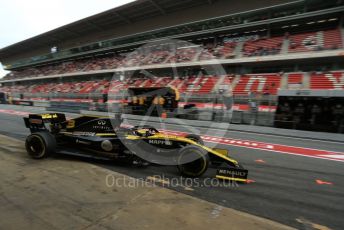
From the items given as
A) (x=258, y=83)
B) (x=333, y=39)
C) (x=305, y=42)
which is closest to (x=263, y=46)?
(x=305, y=42)

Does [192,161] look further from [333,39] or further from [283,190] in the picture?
[333,39]

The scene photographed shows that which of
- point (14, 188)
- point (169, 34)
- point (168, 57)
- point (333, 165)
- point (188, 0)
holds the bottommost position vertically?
point (333, 165)

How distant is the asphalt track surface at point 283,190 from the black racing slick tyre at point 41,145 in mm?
473

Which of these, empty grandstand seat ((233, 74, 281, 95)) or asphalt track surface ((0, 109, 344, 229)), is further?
empty grandstand seat ((233, 74, 281, 95))

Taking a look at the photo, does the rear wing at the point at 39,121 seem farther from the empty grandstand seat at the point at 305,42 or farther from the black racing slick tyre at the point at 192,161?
the empty grandstand seat at the point at 305,42

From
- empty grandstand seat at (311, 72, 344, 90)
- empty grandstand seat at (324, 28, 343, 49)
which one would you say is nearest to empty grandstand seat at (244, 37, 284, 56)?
empty grandstand seat at (324, 28, 343, 49)

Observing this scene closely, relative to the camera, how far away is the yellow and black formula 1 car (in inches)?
180

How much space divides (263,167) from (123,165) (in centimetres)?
336

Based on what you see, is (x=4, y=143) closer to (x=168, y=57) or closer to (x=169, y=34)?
(x=168, y=57)

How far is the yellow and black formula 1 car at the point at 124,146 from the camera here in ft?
15.0

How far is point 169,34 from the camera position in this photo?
109 ft

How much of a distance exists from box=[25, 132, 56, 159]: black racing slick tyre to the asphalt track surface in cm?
47

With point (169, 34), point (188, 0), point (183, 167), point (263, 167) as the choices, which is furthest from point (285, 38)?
point (183, 167)

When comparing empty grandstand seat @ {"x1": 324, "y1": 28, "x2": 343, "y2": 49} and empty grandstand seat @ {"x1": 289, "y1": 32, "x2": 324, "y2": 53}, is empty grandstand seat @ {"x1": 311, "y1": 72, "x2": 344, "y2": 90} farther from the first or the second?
empty grandstand seat @ {"x1": 289, "y1": 32, "x2": 324, "y2": 53}
